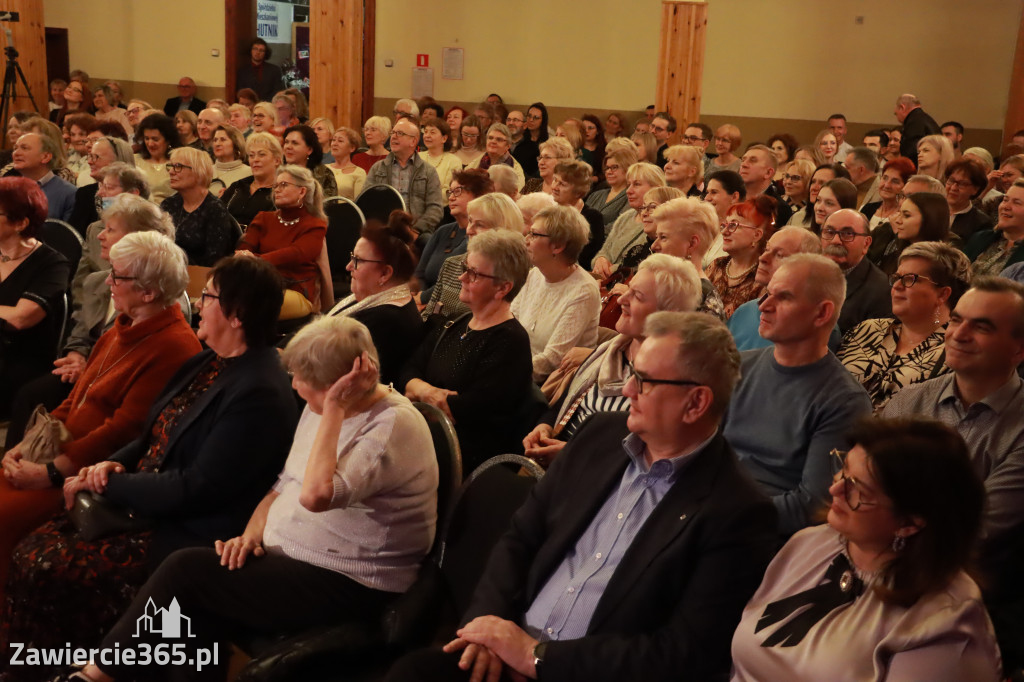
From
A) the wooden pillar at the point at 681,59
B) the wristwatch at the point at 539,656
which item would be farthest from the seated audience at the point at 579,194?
the wooden pillar at the point at 681,59

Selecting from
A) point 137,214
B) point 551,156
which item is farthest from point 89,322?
point 551,156

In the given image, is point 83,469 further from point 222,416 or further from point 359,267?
point 359,267

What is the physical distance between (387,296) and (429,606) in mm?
1561

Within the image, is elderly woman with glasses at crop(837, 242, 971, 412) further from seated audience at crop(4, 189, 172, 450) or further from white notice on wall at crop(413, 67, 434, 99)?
white notice on wall at crop(413, 67, 434, 99)

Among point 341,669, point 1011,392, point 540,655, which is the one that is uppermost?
point 1011,392

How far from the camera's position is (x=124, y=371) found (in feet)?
9.89

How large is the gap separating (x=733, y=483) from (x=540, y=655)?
0.49 meters

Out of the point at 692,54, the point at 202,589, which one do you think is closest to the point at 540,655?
the point at 202,589

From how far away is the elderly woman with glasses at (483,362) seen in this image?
3094 mm

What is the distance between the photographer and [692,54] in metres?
9.59

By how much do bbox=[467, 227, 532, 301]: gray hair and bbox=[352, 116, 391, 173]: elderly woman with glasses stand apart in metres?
4.67

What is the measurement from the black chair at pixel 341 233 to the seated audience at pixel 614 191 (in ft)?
4.83

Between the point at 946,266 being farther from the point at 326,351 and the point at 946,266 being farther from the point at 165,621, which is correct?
the point at 165,621

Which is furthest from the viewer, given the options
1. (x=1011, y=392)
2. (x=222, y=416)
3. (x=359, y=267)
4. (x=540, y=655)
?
(x=359, y=267)
